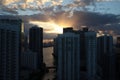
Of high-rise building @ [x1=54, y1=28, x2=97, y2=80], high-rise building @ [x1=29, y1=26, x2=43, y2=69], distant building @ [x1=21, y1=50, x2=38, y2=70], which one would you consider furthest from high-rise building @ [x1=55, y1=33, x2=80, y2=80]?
high-rise building @ [x1=29, y1=26, x2=43, y2=69]

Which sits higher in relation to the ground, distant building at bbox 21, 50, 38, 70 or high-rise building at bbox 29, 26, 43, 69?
high-rise building at bbox 29, 26, 43, 69

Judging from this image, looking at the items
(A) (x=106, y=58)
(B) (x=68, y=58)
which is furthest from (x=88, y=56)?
(B) (x=68, y=58)

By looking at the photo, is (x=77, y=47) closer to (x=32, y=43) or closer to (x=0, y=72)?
(x=0, y=72)

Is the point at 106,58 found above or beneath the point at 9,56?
beneath

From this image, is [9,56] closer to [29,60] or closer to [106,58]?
[106,58]

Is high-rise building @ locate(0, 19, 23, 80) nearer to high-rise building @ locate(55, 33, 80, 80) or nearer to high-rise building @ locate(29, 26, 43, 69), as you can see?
high-rise building @ locate(55, 33, 80, 80)

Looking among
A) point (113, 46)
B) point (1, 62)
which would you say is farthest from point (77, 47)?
point (113, 46)
